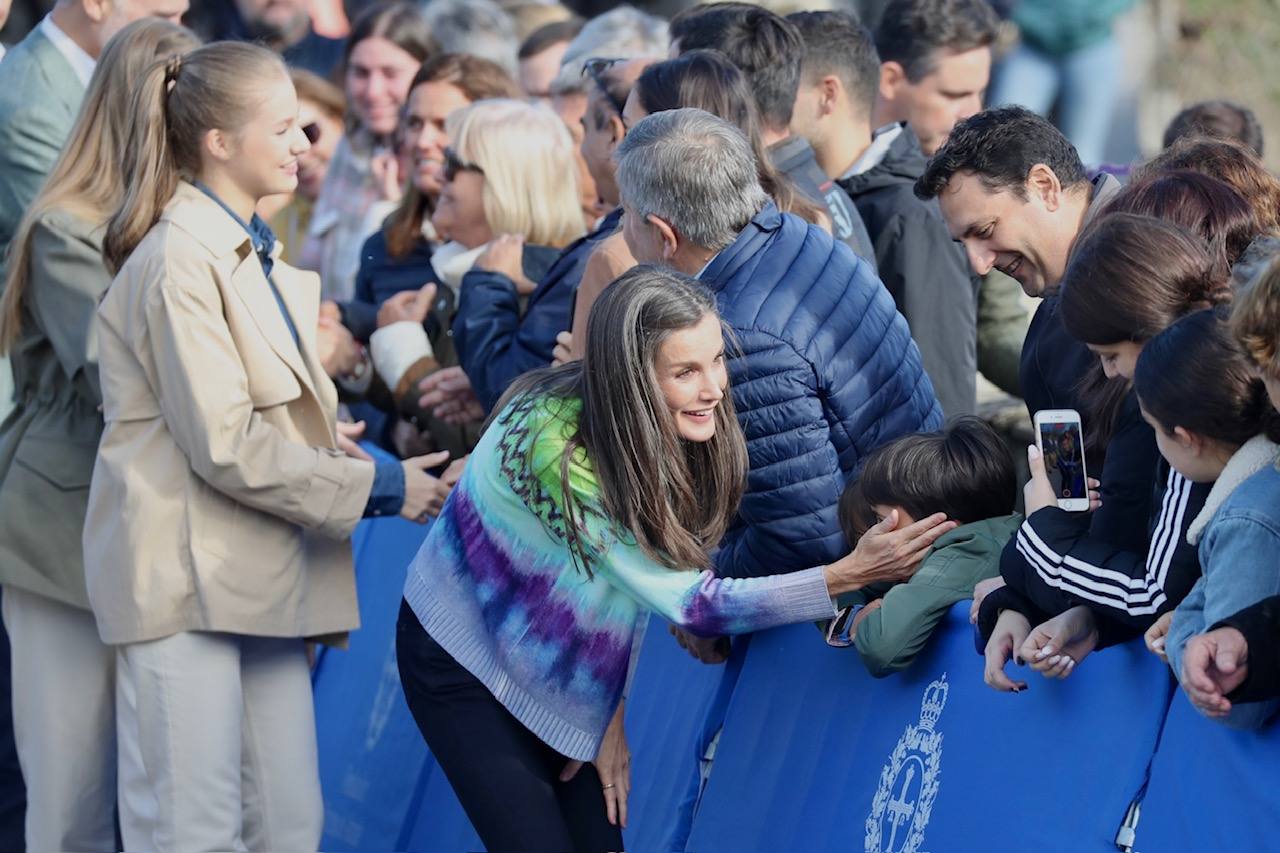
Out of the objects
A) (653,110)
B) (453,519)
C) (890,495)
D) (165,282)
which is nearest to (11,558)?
(165,282)

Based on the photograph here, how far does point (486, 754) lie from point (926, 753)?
38.1 inches

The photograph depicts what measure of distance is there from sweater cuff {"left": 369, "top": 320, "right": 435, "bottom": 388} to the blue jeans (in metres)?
3.85

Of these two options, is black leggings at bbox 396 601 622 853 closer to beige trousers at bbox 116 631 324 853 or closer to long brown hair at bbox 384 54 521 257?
beige trousers at bbox 116 631 324 853

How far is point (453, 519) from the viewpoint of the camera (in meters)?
4.40

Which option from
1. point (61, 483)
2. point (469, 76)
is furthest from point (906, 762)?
point (469, 76)

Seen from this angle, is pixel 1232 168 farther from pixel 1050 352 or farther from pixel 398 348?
pixel 398 348

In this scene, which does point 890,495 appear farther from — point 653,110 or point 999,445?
point 653,110

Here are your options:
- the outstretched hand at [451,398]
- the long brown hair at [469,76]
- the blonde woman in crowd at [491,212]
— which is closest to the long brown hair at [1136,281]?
the blonde woman in crowd at [491,212]

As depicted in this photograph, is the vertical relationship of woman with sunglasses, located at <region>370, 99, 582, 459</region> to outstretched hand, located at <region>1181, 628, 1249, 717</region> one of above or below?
below

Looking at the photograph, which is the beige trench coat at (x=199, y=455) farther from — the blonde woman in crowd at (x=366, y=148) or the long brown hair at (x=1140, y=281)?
the blonde woman in crowd at (x=366, y=148)

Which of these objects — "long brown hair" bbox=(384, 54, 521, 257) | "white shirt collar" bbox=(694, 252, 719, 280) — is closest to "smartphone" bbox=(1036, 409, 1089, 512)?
"white shirt collar" bbox=(694, 252, 719, 280)

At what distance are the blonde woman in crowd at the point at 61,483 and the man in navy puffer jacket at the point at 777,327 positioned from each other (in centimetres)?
167

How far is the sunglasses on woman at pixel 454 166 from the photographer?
650 cm

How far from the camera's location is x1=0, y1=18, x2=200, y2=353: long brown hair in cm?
544
